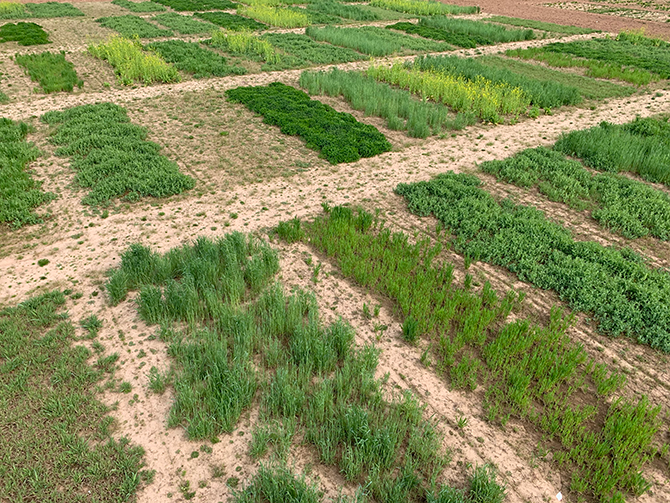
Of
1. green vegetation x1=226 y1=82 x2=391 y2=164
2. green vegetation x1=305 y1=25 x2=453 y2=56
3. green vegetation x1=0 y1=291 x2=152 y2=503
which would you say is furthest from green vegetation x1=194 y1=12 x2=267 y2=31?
green vegetation x1=0 y1=291 x2=152 y2=503

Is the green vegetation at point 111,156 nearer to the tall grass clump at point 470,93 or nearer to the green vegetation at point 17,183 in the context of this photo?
the green vegetation at point 17,183

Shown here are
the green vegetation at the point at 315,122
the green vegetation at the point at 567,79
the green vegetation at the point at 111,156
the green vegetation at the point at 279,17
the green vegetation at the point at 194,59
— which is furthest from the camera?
the green vegetation at the point at 279,17

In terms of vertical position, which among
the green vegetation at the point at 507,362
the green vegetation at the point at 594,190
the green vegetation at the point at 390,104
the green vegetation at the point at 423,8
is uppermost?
the green vegetation at the point at 423,8

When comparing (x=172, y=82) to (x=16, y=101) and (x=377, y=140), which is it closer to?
(x=16, y=101)

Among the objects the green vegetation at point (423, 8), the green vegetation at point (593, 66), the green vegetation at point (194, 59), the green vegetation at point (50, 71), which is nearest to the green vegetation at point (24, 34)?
the green vegetation at point (50, 71)

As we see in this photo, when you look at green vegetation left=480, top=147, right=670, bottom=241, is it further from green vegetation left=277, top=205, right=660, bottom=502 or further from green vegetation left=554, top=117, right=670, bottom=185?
green vegetation left=277, top=205, right=660, bottom=502

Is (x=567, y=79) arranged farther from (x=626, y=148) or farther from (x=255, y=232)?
(x=255, y=232)
